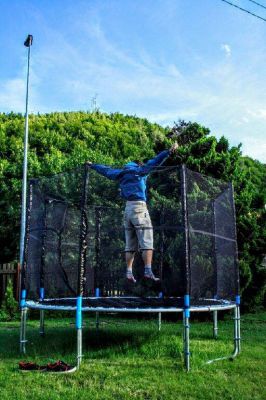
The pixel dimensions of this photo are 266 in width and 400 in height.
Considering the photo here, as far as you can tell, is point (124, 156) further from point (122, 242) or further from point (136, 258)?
point (136, 258)

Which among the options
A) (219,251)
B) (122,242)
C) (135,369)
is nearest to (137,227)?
(219,251)

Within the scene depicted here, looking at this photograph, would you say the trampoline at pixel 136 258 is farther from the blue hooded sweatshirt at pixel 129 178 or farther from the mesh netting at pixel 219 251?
the blue hooded sweatshirt at pixel 129 178

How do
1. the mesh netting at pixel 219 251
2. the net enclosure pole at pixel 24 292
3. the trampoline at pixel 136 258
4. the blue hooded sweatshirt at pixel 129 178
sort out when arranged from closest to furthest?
the trampoline at pixel 136 258 → the net enclosure pole at pixel 24 292 → the blue hooded sweatshirt at pixel 129 178 → the mesh netting at pixel 219 251

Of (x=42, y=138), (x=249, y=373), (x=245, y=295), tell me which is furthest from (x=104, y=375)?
(x=42, y=138)

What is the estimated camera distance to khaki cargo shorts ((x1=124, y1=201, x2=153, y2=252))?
632cm

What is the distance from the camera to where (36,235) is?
23.2ft

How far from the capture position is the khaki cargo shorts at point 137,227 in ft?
20.7

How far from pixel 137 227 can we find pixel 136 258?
94.4 inches

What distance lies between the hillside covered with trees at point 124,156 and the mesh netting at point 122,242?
1512mm

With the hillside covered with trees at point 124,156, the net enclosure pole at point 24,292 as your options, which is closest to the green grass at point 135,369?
the net enclosure pole at point 24,292

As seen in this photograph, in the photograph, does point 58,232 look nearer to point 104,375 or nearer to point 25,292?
point 25,292

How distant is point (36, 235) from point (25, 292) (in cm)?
88

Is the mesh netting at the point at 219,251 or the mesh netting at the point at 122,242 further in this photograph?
the mesh netting at the point at 219,251

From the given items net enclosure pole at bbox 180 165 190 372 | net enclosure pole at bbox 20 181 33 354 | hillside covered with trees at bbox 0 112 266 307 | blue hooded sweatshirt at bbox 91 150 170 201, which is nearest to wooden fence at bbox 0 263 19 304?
hillside covered with trees at bbox 0 112 266 307
